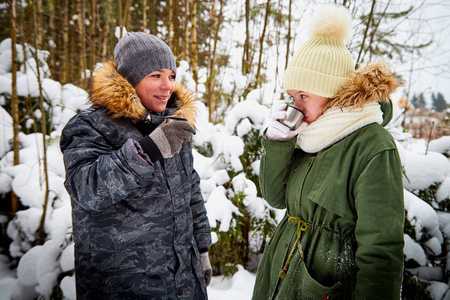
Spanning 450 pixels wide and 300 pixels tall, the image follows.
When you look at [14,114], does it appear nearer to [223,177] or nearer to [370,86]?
[223,177]

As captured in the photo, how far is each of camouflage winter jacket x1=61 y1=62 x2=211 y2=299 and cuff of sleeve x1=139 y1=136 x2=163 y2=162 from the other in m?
0.04

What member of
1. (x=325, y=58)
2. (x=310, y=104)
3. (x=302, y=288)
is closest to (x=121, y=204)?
(x=302, y=288)

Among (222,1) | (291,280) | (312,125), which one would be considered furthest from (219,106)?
(291,280)

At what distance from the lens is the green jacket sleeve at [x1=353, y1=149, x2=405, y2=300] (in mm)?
1007

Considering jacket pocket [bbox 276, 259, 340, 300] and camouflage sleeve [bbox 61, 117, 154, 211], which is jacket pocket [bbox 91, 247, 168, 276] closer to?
camouflage sleeve [bbox 61, 117, 154, 211]

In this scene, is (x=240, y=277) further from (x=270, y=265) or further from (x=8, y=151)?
(x=8, y=151)

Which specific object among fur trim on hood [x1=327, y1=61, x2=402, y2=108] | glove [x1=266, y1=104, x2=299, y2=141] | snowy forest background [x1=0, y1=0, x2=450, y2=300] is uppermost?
fur trim on hood [x1=327, y1=61, x2=402, y2=108]

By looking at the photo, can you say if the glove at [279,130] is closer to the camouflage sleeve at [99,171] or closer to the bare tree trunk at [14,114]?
Answer: the camouflage sleeve at [99,171]

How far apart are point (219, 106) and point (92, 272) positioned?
3.59 meters

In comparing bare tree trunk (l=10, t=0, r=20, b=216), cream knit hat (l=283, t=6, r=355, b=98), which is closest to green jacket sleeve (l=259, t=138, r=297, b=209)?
cream knit hat (l=283, t=6, r=355, b=98)

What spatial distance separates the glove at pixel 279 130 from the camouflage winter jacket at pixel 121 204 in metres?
0.64

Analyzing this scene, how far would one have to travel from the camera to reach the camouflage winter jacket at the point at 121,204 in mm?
1222

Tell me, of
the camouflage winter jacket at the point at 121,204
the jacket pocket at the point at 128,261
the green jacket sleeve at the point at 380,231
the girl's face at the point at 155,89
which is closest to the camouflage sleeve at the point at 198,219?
the camouflage winter jacket at the point at 121,204

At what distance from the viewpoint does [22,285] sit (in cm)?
236
